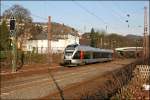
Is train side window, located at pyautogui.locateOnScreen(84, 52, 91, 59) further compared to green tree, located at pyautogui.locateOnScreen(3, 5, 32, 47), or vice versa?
green tree, located at pyautogui.locateOnScreen(3, 5, 32, 47)

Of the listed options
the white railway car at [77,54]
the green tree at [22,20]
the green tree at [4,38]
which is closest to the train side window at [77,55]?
the white railway car at [77,54]

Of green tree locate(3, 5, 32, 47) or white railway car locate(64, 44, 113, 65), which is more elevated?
green tree locate(3, 5, 32, 47)

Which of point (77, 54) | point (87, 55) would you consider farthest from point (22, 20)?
point (77, 54)

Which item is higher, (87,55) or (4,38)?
(4,38)

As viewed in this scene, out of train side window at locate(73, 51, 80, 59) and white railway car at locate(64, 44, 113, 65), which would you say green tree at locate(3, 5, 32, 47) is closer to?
white railway car at locate(64, 44, 113, 65)

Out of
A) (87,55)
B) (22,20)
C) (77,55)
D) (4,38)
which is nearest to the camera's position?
(77,55)

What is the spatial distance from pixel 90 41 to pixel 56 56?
1390 inches

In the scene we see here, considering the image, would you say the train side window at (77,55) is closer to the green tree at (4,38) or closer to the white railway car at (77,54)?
the white railway car at (77,54)

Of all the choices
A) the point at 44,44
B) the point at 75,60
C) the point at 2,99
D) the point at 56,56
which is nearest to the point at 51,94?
the point at 2,99

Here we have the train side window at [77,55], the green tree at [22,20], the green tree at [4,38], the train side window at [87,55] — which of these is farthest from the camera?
the green tree at [22,20]

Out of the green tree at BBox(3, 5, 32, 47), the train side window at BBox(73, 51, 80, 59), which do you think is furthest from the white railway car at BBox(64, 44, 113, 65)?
the green tree at BBox(3, 5, 32, 47)

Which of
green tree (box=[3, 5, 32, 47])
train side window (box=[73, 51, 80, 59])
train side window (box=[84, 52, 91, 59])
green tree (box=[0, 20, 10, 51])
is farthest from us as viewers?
green tree (box=[3, 5, 32, 47])

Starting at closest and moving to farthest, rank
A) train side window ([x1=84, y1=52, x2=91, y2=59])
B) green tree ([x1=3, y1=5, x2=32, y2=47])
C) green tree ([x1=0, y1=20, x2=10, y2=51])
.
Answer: train side window ([x1=84, y1=52, x2=91, y2=59]), green tree ([x1=0, y1=20, x2=10, y2=51]), green tree ([x1=3, y1=5, x2=32, y2=47])

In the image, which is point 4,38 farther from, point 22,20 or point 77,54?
point 77,54
